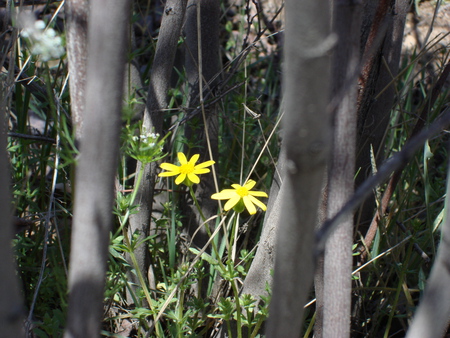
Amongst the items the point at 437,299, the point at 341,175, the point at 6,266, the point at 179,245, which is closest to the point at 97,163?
the point at 6,266

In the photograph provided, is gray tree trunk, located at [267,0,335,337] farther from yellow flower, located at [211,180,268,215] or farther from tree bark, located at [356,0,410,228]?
tree bark, located at [356,0,410,228]

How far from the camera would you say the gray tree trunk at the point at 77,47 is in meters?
0.84

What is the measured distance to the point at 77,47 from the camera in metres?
0.85

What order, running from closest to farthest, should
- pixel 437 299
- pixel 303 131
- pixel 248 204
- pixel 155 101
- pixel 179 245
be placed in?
pixel 303 131
pixel 437 299
pixel 248 204
pixel 155 101
pixel 179 245

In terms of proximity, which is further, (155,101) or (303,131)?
(155,101)

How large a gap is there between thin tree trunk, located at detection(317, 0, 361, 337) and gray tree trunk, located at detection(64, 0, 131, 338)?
407 mm

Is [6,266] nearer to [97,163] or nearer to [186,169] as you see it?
[97,163]

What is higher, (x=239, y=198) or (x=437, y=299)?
(x=239, y=198)

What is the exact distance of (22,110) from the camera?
1.79 meters

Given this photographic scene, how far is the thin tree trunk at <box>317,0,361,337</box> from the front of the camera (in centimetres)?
89

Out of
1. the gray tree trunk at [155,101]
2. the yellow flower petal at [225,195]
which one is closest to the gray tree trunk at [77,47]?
the yellow flower petal at [225,195]

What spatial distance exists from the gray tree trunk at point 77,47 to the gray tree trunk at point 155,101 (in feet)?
2.24

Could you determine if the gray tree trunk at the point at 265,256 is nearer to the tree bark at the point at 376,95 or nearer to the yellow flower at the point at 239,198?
the yellow flower at the point at 239,198

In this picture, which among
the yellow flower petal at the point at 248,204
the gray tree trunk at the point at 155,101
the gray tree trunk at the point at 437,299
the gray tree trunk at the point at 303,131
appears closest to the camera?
the gray tree trunk at the point at 303,131
